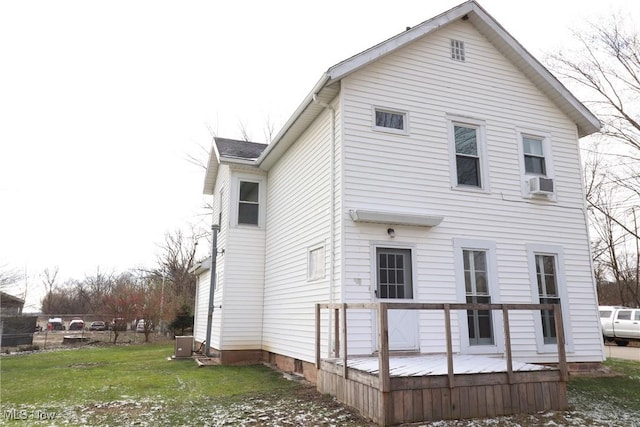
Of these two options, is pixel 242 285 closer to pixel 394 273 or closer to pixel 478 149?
pixel 394 273

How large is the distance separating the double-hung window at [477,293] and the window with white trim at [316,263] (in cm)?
270

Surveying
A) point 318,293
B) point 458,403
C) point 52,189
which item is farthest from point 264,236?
point 52,189

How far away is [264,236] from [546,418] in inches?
323

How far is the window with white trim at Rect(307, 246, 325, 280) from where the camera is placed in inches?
322

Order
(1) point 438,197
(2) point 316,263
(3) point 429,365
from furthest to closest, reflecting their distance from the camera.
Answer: (2) point 316,263
(1) point 438,197
(3) point 429,365

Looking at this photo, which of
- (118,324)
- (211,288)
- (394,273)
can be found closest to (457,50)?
(394,273)

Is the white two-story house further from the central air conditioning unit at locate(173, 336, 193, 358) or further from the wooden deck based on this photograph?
the central air conditioning unit at locate(173, 336, 193, 358)

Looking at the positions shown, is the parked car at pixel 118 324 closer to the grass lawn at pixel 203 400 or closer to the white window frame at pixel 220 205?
the grass lawn at pixel 203 400

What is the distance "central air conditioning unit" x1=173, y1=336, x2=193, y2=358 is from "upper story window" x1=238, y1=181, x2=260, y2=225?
383 cm

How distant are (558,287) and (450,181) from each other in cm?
318

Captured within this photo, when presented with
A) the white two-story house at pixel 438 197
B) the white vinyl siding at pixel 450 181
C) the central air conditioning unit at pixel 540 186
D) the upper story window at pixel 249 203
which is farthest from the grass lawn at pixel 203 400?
the upper story window at pixel 249 203

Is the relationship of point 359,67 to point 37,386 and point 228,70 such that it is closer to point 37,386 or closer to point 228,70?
point 37,386

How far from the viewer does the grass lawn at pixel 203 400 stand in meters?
5.41

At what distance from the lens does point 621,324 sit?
781 inches
